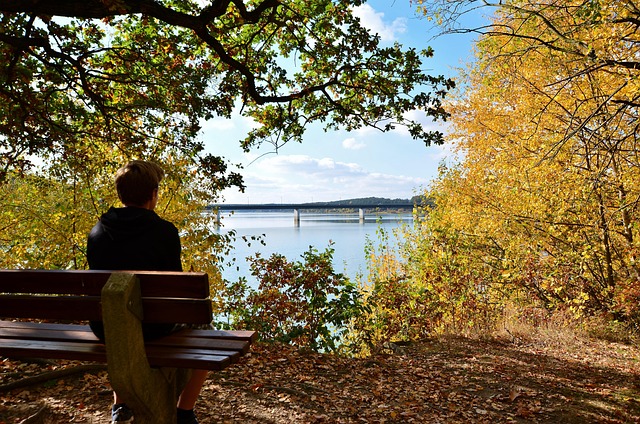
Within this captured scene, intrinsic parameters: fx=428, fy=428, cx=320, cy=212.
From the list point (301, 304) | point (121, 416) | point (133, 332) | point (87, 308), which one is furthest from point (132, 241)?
point (301, 304)

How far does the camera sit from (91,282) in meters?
2.29

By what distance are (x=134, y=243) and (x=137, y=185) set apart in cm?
36

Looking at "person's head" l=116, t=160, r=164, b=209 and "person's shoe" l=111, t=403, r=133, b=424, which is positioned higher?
"person's head" l=116, t=160, r=164, b=209

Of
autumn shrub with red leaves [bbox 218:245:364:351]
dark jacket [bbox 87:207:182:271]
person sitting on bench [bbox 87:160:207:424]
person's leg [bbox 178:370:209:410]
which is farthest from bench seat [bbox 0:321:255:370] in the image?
autumn shrub with red leaves [bbox 218:245:364:351]

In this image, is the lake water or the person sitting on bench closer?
the person sitting on bench

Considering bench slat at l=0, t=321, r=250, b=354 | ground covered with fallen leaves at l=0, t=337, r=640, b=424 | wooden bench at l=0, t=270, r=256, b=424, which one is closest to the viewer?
wooden bench at l=0, t=270, r=256, b=424

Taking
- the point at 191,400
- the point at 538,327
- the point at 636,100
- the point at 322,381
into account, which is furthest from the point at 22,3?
the point at 538,327

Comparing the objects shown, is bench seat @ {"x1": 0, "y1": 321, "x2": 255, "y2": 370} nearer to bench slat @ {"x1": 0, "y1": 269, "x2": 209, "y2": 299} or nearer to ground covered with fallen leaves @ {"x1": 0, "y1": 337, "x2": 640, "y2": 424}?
bench slat @ {"x1": 0, "y1": 269, "x2": 209, "y2": 299}

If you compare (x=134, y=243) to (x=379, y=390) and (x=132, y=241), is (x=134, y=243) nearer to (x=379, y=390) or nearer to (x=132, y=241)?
(x=132, y=241)

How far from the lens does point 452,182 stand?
1346cm

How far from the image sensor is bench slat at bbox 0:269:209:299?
85.0 inches

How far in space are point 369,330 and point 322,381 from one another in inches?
137

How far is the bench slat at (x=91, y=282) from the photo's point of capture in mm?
2158

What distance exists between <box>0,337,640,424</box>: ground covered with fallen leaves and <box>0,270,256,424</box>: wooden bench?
1228 millimetres
